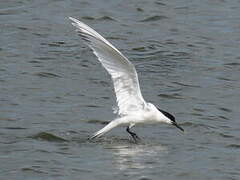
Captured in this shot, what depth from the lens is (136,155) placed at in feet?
37.8

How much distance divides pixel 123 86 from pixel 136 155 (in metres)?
0.96

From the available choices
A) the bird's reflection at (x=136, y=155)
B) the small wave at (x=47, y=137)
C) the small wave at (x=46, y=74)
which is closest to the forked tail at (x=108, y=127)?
the bird's reflection at (x=136, y=155)

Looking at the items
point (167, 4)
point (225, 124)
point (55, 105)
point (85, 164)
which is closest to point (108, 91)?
point (55, 105)

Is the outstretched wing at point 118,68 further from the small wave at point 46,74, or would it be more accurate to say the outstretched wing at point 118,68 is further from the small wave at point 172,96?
the small wave at point 46,74

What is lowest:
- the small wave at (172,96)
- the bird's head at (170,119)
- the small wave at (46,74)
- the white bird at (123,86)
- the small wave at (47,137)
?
the small wave at (172,96)

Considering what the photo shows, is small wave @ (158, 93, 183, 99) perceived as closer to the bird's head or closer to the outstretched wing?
the bird's head

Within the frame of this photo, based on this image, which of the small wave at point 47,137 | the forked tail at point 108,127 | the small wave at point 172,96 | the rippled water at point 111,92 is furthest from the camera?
the small wave at point 172,96

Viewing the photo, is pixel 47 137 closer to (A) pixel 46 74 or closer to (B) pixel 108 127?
(B) pixel 108 127

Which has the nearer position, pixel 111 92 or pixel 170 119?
pixel 170 119

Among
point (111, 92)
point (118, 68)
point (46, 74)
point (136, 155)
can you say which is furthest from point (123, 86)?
point (46, 74)

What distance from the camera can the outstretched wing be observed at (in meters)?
11.0

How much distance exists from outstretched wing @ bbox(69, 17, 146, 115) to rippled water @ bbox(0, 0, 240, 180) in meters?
0.61

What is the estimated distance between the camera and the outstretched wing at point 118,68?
10992mm

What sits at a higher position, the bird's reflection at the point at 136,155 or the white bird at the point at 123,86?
the white bird at the point at 123,86
